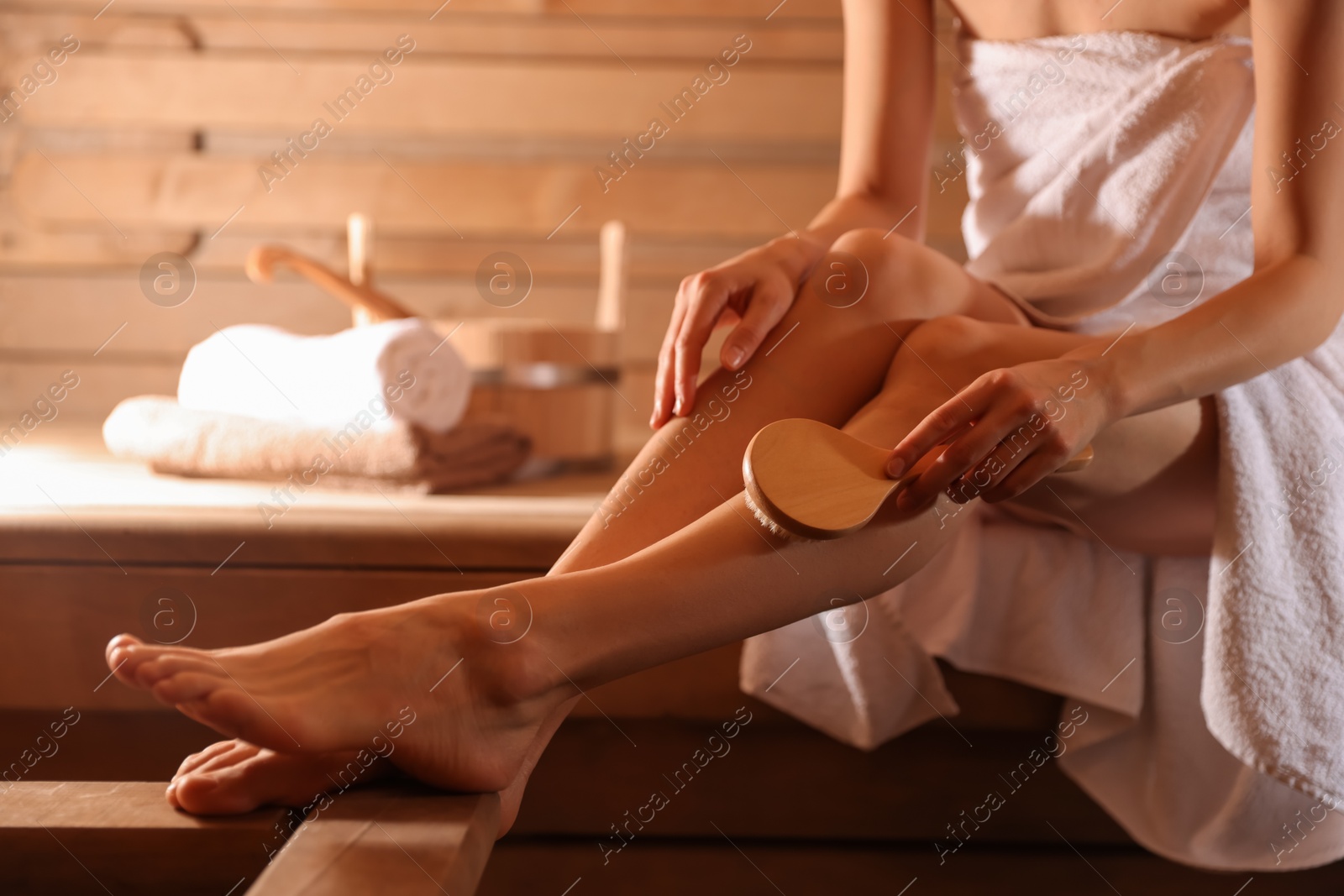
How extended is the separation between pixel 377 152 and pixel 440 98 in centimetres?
15

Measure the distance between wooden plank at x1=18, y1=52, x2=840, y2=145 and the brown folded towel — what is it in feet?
2.45

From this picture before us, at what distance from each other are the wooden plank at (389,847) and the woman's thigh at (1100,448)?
34 centimetres

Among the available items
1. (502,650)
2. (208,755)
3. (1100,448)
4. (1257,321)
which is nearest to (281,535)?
(208,755)

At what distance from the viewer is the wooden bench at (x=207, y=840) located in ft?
1.79

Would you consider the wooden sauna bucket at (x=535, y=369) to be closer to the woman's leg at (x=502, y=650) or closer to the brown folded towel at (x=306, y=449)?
the brown folded towel at (x=306, y=449)

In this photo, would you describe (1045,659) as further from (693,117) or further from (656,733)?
(693,117)

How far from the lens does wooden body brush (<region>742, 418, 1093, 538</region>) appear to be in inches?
23.3

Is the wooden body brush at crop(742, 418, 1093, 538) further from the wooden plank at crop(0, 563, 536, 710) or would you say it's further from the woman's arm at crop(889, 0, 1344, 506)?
the wooden plank at crop(0, 563, 536, 710)

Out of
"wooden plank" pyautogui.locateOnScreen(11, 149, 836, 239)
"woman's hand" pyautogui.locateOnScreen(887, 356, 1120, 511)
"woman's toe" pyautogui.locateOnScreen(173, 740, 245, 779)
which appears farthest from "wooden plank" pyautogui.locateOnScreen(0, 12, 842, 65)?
"woman's toe" pyautogui.locateOnScreen(173, 740, 245, 779)

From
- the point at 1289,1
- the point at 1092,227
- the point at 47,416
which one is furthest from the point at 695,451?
the point at 47,416

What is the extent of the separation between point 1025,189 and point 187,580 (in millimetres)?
843

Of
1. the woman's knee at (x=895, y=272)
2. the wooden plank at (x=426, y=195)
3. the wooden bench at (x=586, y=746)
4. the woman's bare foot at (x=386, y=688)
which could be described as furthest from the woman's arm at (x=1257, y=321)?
the wooden plank at (x=426, y=195)

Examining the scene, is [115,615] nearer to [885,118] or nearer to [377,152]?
[885,118]

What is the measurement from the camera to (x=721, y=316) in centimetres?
79
